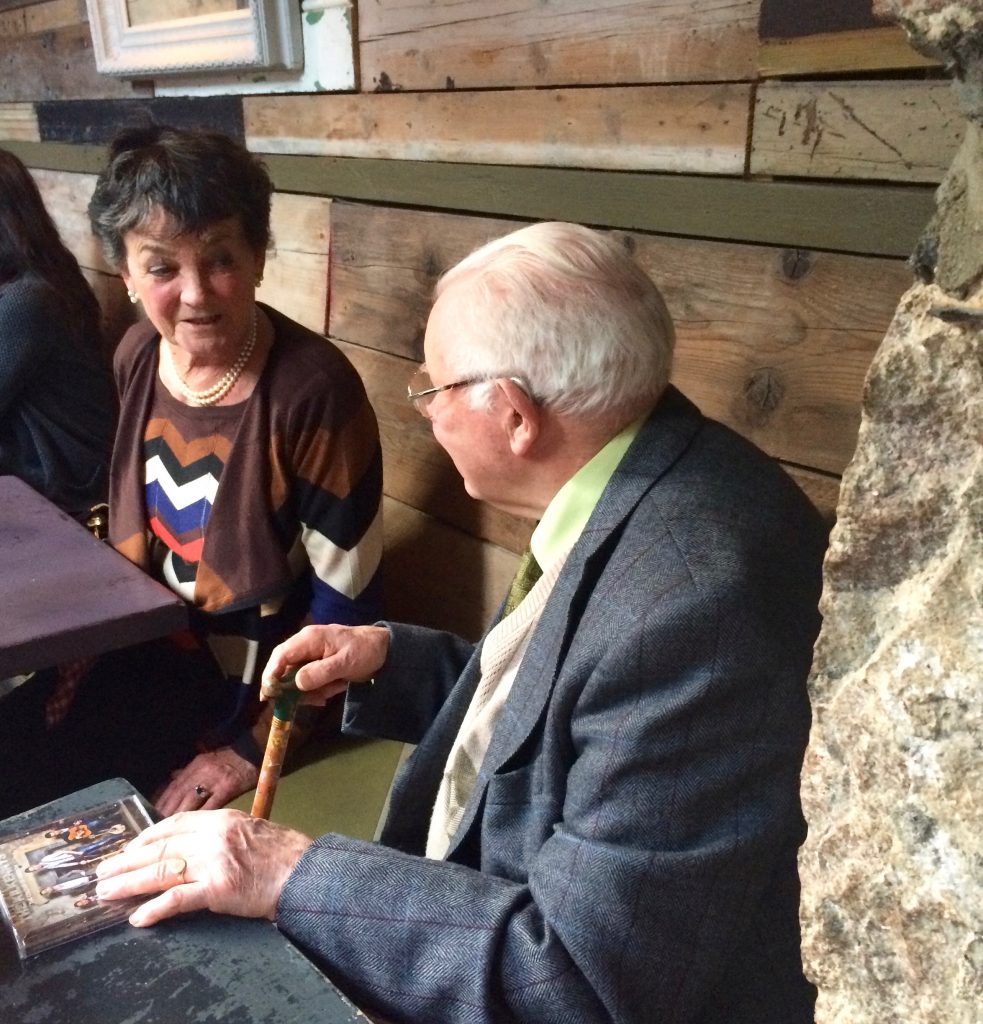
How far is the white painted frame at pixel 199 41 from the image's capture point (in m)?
2.07

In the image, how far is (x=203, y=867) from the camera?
0.93 meters

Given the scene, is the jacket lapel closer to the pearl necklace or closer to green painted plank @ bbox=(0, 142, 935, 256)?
green painted plank @ bbox=(0, 142, 935, 256)

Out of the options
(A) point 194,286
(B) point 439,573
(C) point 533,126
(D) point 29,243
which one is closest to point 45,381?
(D) point 29,243

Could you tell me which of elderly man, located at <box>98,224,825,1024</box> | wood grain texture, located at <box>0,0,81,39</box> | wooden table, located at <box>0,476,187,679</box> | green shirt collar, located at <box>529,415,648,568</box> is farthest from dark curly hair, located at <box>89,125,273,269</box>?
wood grain texture, located at <box>0,0,81,39</box>

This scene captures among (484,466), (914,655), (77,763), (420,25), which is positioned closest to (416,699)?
(484,466)

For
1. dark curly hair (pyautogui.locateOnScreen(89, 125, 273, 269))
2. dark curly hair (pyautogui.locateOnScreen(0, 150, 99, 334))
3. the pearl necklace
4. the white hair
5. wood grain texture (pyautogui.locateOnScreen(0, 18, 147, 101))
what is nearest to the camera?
the white hair

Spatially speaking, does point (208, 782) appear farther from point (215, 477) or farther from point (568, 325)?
point (568, 325)

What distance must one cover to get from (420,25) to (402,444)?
83cm

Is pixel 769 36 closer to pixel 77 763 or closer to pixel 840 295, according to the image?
pixel 840 295

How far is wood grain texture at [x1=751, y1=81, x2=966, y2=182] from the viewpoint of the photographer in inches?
46.1

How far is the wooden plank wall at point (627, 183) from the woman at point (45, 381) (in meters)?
0.54

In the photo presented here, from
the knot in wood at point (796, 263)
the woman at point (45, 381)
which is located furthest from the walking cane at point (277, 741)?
the woman at point (45, 381)

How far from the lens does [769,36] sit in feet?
4.28

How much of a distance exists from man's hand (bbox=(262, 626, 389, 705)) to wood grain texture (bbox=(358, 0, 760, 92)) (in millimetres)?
945
